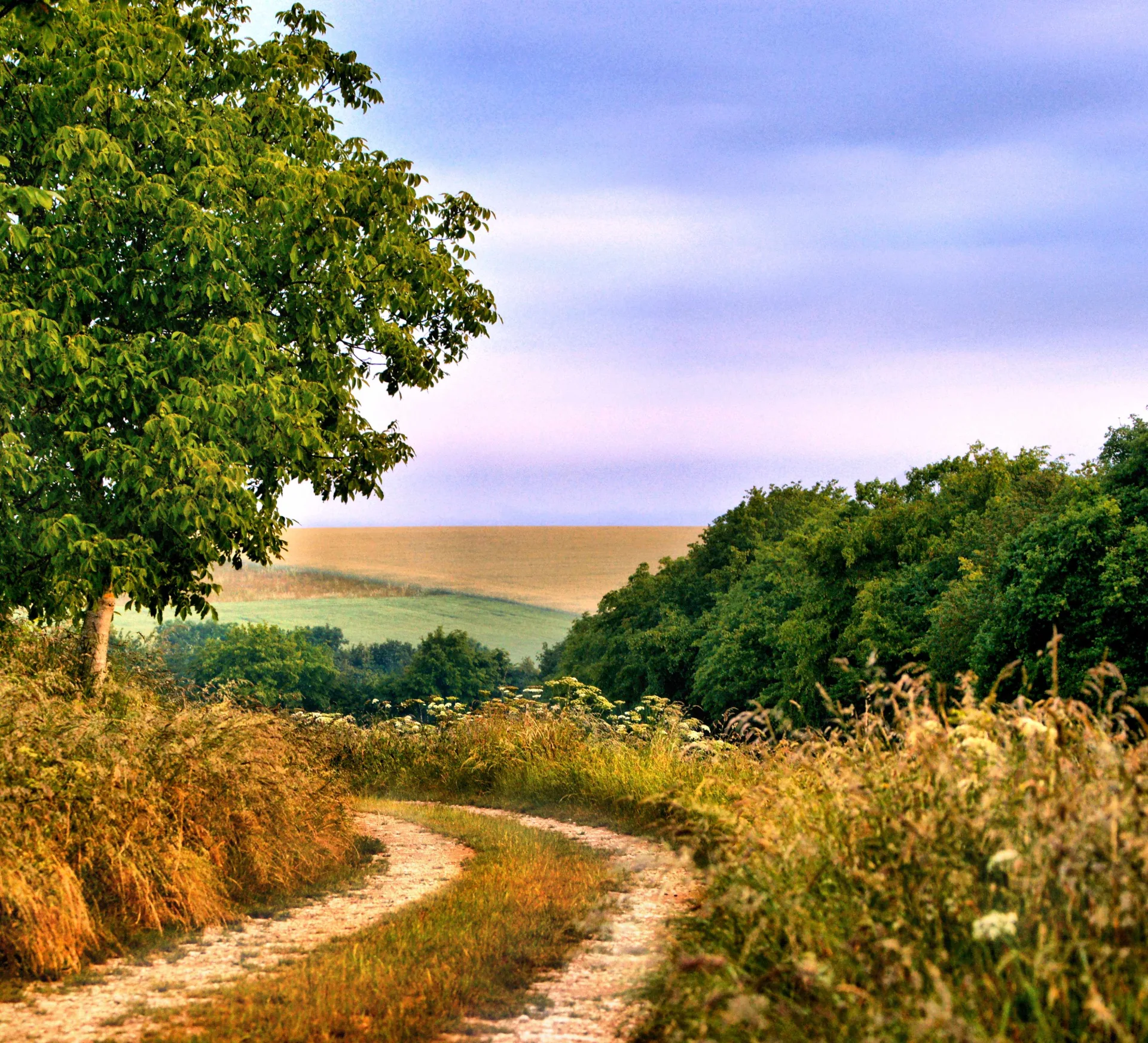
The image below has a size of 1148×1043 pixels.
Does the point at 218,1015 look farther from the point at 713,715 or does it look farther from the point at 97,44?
the point at 713,715

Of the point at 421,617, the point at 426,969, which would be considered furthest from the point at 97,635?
the point at 421,617

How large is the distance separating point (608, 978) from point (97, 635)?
10.9 metres

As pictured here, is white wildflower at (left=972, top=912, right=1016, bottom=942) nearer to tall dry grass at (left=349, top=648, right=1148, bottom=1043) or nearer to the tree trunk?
tall dry grass at (left=349, top=648, right=1148, bottom=1043)

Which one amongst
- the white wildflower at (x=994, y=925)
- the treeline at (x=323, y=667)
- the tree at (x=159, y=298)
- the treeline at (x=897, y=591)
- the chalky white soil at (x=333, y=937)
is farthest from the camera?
the treeline at (x=323, y=667)

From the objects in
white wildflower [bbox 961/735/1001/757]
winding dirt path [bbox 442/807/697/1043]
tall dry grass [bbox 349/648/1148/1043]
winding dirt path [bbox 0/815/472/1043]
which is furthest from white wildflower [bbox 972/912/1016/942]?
winding dirt path [bbox 0/815/472/1043]

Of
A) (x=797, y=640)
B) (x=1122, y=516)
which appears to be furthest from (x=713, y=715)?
(x=1122, y=516)

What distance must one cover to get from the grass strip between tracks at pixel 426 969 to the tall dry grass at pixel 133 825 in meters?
1.33

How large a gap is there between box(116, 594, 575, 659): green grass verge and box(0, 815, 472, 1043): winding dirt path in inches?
3025

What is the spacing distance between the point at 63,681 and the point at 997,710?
957 cm

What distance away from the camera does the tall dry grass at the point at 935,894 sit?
3521 millimetres

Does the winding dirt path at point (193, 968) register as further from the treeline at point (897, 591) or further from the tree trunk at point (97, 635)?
the tree trunk at point (97, 635)

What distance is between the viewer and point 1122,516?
26875 millimetres

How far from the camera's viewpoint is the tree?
12.3m

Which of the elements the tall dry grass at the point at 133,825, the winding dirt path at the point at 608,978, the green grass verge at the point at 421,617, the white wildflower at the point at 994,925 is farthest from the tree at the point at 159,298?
the green grass verge at the point at 421,617
